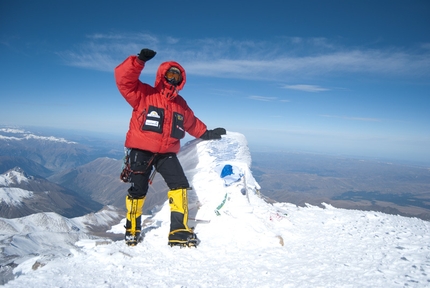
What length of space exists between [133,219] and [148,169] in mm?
1289

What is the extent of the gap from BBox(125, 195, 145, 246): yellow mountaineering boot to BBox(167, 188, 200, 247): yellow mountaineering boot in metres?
0.82

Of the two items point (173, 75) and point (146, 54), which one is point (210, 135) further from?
point (146, 54)

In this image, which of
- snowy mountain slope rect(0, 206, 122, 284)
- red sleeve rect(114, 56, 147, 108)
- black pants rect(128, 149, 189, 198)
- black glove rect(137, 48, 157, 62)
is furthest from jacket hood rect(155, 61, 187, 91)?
snowy mountain slope rect(0, 206, 122, 284)

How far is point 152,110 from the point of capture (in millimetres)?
5477

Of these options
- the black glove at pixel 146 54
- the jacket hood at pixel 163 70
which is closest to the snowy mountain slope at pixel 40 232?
the jacket hood at pixel 163 70

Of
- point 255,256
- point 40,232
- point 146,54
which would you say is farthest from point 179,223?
point 40,232

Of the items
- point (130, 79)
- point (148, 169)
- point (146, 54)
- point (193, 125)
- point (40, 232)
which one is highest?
point (146, 54)

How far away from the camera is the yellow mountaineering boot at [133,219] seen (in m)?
5.62

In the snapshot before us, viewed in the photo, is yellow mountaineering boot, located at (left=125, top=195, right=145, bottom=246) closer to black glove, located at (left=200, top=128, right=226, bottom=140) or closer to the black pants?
the black pants

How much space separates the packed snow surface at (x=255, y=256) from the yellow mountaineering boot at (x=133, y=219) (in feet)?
0.93

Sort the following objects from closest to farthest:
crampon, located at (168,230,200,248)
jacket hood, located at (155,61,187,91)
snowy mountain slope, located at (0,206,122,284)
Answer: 1. crampon, located at (168,230,200,248)
2. jacket hood, located at (155,61,187,91)
3. snowy mountain slope, located at (0,206,122,284)

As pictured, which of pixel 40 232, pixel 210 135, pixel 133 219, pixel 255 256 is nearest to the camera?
pixel 255 256

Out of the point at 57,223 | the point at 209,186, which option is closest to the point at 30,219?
the point at 57,223

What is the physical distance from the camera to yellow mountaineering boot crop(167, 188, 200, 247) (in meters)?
5.59
